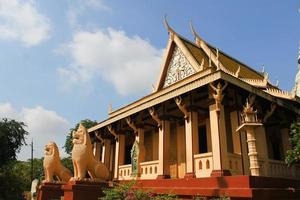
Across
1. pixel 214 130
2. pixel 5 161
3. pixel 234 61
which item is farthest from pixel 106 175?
pixel 5 161

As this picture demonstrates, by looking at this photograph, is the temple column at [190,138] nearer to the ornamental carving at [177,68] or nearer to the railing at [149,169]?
the railing at [149,169]

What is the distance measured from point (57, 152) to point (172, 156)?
5.36 m

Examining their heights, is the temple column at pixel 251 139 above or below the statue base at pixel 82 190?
above

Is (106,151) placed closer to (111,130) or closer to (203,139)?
(111,130)

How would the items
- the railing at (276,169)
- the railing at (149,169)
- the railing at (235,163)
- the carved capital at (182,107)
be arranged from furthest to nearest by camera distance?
the railing at (149,169) → the carved capital at (182,107) → the railing at (276,169) → the railing at (235,163)

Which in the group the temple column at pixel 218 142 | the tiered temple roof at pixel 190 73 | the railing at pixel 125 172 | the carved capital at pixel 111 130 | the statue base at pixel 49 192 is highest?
the tiered temple roof at pixel 190 73

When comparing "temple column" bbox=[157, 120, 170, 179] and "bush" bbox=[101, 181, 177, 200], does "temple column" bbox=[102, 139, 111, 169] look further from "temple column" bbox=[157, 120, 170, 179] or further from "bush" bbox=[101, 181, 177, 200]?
"bush" bbox=[101, 181, 177, 200]

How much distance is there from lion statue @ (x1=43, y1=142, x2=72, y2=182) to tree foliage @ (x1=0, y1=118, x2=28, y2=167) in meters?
13.5

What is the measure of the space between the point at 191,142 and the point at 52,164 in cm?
724

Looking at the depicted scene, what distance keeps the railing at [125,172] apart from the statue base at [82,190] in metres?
2.35

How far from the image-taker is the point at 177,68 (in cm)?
1423

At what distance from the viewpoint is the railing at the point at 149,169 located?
1148cm

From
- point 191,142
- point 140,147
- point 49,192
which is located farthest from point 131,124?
point 49,192

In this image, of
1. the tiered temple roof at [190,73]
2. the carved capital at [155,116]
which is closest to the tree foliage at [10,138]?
the tiered temple roof at [190,73]
